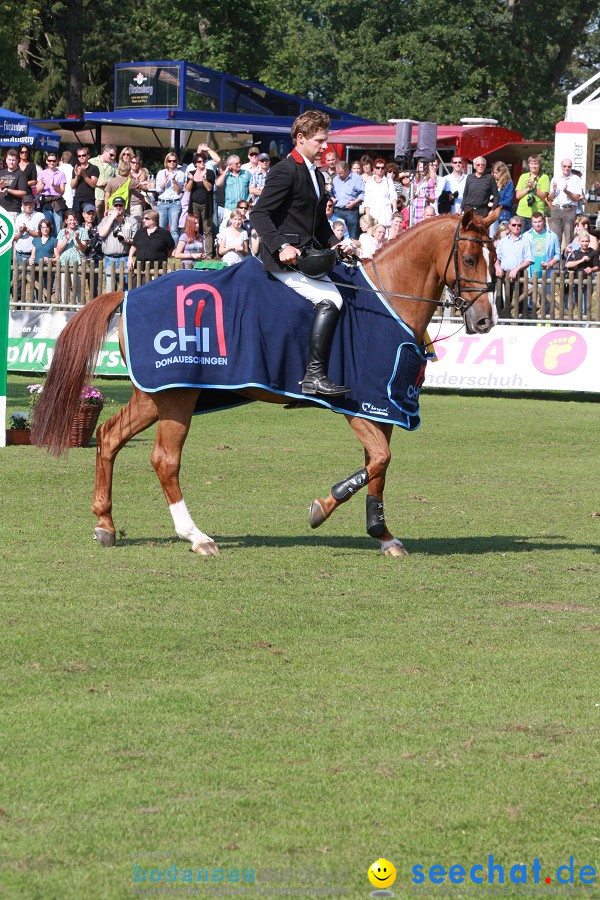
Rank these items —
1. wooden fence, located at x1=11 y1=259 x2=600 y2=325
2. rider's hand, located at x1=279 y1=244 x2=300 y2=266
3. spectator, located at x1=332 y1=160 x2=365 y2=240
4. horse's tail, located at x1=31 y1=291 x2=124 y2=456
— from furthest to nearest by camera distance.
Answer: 1. spectator, located at x1=332 y1=160 x2=365 y2=240
2. wooden fence, located at x1=11 y1=259 x2=600 y2=325
3. horse's tail, located at x1=31 y1=291 x2=124 y2=456
4. rider's hand, located at x1=279 y1=244 x2=300 y2=266

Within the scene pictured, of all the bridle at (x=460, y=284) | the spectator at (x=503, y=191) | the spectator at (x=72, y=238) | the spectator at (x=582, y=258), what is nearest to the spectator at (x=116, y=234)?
the spectator at (x=72, y=238)

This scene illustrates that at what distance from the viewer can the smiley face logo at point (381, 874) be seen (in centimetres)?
424

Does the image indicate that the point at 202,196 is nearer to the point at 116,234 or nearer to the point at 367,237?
the point at 116,234

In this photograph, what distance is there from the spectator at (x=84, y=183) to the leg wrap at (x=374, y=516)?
18756 mm

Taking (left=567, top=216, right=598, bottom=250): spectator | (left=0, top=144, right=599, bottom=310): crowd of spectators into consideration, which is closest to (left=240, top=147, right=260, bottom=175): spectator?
(left=0, top=144, right=599, bottom=310): crowd of spectators

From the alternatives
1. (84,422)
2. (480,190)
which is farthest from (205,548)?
(480,190)

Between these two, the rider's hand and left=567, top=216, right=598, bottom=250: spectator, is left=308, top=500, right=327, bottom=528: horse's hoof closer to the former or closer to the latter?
the rider's hand

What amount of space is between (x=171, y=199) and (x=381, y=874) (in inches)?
907

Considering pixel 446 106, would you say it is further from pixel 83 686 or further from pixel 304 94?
pixel 83 686

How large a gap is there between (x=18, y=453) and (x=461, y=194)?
1199 centimetres

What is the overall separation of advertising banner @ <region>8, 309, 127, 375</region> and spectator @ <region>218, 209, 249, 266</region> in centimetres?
239

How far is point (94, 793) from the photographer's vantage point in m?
4.92

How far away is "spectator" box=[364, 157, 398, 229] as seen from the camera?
25.0 m

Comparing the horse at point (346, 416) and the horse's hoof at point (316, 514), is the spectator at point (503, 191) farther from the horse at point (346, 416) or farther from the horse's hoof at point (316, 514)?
the horse's hoof at point (316, 514)
